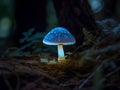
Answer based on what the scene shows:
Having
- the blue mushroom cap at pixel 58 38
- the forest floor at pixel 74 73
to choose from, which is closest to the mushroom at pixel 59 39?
the blue mushroom cap at pixel 58 38

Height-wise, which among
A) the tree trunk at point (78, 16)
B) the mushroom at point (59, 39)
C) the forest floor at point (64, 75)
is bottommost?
the forest floor at point (64, 75)

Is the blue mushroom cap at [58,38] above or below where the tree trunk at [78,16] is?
below

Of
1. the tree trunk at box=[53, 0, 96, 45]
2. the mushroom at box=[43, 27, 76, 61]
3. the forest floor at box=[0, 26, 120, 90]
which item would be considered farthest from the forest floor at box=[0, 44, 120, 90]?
the tree trunk at box=[53, 0, 96, 45]

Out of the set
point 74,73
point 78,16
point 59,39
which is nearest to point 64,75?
point 74,73

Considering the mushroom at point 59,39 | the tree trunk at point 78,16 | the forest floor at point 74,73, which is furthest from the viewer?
the tree trunk at point 78,16

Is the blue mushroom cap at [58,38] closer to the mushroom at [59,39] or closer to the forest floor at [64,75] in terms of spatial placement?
the mushroom at [59,39]

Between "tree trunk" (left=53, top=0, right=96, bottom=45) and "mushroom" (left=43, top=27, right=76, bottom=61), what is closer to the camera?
"mushroom" (left=43, top=27, right=76, bottom=61)

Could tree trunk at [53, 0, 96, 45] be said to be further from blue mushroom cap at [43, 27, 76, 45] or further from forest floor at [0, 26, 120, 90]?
forest floor at [0, 26, 120, 90]

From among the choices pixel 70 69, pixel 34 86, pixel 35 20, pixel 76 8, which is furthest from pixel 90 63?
pixel 35 20
